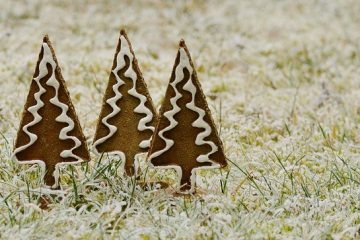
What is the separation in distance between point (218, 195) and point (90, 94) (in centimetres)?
295

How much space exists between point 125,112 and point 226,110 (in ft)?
7.97

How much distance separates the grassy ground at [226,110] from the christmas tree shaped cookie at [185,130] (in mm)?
254

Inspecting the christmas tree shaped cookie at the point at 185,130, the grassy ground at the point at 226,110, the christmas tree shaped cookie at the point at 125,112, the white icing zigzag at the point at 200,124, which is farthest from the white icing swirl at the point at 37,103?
the white icing zigzag at the point at 200,124

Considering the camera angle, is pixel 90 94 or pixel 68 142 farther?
pixel 90 94

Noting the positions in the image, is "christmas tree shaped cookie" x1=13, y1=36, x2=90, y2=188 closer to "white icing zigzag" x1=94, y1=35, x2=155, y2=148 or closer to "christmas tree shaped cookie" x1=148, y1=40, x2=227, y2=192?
"white icing zigzag" x1=94, y1=35, x2=155, y2=148

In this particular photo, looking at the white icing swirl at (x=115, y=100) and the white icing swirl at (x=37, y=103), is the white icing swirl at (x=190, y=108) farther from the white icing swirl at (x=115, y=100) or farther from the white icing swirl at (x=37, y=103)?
the white icing swirl at (x=37, y=103)

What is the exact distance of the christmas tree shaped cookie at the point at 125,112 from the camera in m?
4.48

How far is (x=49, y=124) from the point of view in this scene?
14.3ft

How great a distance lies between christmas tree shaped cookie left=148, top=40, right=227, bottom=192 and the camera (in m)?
4.36

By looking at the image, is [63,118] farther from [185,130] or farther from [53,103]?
[185,130]

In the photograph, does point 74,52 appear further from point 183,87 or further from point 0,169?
point 183,87

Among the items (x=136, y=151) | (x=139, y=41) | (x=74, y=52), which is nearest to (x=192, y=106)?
(x=136, y=151)

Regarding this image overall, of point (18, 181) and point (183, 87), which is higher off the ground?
point (183, 87)

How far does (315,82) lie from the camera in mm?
8258
